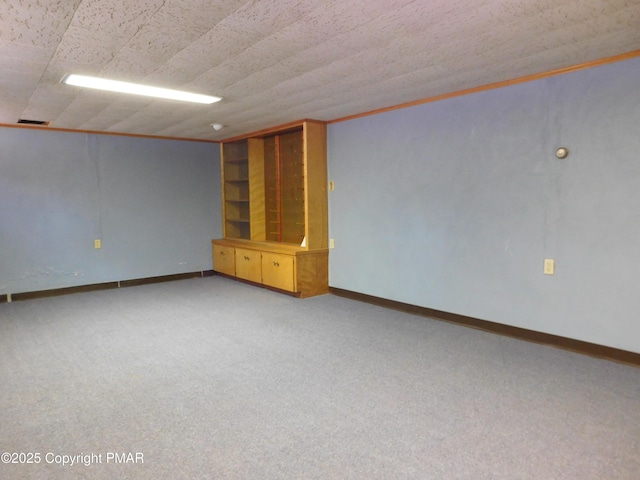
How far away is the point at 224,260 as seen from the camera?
21.1ft

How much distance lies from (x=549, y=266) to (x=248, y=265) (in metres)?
3.78

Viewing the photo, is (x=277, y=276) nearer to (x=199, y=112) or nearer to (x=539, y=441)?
(x=199, y=112)

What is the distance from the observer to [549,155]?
10.7ft

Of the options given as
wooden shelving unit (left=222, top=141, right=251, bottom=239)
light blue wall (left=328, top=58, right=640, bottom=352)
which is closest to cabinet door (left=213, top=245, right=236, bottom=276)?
wooden shelving unit (left=222, top=141, right=251, bottom=239)

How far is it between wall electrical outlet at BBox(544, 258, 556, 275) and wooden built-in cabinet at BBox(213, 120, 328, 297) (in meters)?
2.58

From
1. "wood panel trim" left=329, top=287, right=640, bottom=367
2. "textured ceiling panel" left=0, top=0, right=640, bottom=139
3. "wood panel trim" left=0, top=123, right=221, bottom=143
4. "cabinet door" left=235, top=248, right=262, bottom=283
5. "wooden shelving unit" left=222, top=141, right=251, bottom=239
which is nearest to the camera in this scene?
"textured ceiling panel" left=0, top=0, right=640, bottom=139

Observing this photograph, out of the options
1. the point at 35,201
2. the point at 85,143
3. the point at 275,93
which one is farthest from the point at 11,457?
the point at 85,143

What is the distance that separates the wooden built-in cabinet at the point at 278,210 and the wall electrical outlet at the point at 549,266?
2.58m

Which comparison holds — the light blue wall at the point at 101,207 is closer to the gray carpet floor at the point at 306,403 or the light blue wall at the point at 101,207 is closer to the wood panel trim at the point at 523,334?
the gray carpet floor at the point at 306,403

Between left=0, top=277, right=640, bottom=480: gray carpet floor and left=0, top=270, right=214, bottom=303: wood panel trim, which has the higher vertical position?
left=0, top=270, right=214, bottom=303: wood panel trim

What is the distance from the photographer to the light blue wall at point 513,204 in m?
2.96

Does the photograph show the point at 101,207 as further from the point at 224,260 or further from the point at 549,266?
the point at 549,266

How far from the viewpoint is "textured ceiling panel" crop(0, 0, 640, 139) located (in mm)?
2105

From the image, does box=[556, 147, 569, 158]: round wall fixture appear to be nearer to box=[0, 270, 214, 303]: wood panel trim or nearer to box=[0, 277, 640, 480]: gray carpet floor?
box=[0, 277, 640, 480]: gray carpet floor
